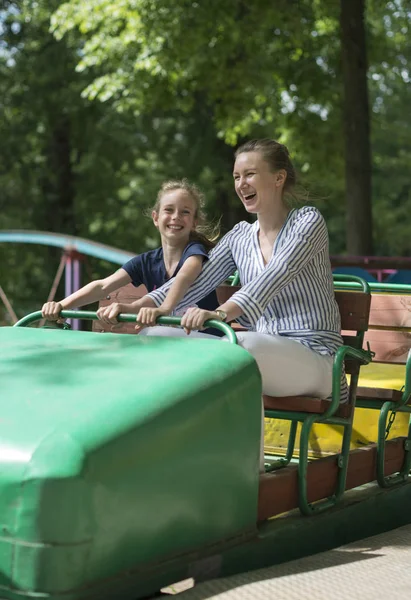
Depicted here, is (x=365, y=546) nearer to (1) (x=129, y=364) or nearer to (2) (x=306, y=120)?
(1) (x=129, y=364)

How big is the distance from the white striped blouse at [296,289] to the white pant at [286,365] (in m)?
0.08

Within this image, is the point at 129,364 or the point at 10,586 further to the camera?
the point at 129,364

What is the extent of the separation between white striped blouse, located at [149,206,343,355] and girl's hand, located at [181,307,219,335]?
276 millimetres

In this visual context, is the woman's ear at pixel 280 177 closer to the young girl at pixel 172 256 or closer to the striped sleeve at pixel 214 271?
the striped sleeve at pixel 214 271

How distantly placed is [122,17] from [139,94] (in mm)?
1188

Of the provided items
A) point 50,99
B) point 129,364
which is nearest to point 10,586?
point 129,364

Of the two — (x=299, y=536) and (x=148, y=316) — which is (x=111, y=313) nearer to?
(x=148, y=316)

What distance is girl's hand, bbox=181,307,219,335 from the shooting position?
3594 millimetres

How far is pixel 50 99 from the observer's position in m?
20.6

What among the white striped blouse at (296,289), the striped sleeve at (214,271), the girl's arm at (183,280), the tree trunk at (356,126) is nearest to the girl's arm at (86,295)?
the girl's arm at (183,280)

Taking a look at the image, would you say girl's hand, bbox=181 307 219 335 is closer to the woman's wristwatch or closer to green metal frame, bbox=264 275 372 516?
the woman's wristwatch

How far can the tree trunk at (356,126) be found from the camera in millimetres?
12648

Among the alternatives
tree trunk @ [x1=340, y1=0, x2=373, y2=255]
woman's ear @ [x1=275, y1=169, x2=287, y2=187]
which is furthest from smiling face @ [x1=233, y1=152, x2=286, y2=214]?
tree trunk @ [x1=340, y1=0, x2=373, y2=255]

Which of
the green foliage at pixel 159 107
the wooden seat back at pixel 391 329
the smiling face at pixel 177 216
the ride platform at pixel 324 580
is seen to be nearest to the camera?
the ride platform at pixel 324 580
